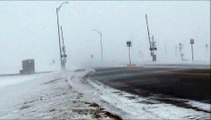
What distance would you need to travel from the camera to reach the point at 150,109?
10281 mm

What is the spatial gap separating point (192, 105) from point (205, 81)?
22.6ft

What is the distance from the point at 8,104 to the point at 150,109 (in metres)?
3.79

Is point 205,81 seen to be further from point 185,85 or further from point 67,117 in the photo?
point 67,117

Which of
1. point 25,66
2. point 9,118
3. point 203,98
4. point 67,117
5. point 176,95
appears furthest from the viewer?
point 25,66

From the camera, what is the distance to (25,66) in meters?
53.0

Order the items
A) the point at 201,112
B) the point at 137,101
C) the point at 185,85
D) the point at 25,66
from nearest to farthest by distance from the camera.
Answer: the point at 201,112, the point at 137,101, the point at 185,85, the point at 25,66

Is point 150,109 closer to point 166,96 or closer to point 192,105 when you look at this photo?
point 192,105

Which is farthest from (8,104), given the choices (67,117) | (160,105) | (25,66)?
(25,66)

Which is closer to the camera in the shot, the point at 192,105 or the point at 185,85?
the point at 192,105

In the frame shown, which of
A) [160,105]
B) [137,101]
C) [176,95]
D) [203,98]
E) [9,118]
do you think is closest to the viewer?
[9,118]

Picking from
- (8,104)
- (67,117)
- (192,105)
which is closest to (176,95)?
(192,105)

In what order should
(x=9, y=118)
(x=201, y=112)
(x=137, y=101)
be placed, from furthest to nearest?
(x=137, y=101) → (x=201, y=112) → (x=9, y=118)

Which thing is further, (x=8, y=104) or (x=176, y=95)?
(x=176, y=95)

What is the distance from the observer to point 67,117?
7.84 meters
